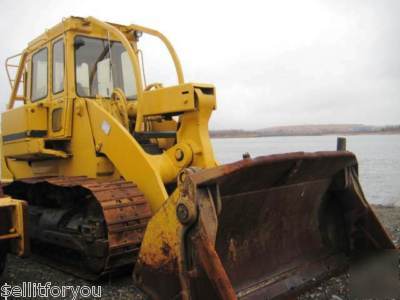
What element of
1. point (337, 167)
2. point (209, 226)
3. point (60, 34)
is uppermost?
point (60, 34)

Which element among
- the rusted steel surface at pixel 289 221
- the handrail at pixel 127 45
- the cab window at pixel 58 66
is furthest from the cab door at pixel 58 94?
the rusted steel surface at pixel 289 221

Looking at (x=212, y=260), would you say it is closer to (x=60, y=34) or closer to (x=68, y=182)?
(x=68, y=182)

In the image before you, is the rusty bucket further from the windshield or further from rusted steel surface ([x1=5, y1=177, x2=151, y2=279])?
the windshield

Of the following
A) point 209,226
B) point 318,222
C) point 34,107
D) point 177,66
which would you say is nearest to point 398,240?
point 318,222

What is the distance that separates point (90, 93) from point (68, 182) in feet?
4.58

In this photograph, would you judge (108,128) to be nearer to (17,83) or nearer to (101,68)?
(101,68)

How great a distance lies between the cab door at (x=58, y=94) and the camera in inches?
230

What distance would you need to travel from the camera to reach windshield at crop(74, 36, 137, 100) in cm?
606

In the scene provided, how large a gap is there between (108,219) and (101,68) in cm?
264

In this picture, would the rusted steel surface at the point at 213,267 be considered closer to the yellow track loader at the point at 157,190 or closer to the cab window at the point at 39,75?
the yellow track loader at the point at 157,190

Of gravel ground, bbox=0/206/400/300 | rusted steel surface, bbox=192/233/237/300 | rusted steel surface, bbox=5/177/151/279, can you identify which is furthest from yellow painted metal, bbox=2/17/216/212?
rusted steel surface, bbox=192/233/237/300

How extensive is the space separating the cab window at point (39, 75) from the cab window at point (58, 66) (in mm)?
311

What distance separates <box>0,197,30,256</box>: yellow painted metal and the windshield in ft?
7.07

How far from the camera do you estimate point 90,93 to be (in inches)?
239
